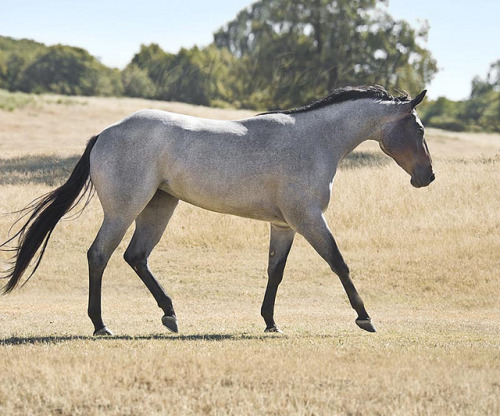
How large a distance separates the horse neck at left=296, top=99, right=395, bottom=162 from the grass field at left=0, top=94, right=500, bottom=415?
2.23 m

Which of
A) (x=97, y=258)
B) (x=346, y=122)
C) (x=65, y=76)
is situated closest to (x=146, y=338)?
(x=97, y=258)

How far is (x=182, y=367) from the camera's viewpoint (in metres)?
6.77

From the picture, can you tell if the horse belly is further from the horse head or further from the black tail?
the horse head

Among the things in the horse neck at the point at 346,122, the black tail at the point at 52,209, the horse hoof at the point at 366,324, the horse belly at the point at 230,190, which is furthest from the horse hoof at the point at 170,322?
the horse neck at the point at 346,122

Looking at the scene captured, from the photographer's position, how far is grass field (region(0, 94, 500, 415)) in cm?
605

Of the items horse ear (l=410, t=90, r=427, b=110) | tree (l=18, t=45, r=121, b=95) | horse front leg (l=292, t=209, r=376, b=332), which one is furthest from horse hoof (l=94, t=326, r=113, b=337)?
tree (l=18, t=45, r=121, b=95)

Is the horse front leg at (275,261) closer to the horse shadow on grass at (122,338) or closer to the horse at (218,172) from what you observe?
the horse at (218,172)

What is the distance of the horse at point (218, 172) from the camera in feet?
31.2

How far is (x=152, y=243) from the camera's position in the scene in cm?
1021

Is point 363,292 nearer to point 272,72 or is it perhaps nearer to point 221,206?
point 221,206

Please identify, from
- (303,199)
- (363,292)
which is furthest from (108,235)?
(363,292)

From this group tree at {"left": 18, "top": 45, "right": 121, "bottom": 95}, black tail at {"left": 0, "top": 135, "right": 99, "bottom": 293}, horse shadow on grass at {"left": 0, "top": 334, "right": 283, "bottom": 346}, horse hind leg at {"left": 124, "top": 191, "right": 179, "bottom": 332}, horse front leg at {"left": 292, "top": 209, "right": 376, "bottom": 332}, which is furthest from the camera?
tree at {"left": 18, "top": 45, "right": 121, "bottom": 95}

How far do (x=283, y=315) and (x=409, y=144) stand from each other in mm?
4098

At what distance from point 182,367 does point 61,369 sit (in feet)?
3.12
